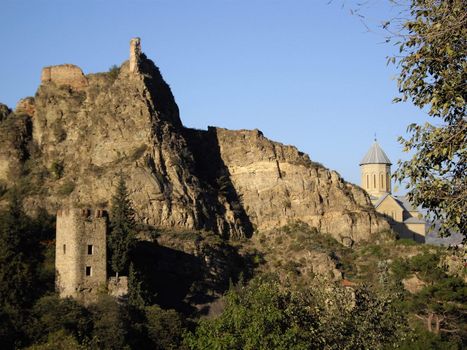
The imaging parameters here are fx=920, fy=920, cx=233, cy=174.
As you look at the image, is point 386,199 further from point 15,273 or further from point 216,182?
point 15,273

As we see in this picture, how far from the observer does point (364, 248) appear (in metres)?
72.4

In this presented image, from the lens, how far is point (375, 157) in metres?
97.3

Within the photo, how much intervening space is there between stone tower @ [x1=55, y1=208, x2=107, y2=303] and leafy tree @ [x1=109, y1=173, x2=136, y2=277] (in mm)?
1065

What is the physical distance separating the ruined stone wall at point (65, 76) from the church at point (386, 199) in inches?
1232

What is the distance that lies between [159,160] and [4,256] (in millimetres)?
20820

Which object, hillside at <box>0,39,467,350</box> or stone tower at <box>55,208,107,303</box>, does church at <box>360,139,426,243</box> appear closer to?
hillside at <box>0,39,467,350</box>

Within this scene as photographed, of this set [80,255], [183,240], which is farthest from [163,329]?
[183,240]

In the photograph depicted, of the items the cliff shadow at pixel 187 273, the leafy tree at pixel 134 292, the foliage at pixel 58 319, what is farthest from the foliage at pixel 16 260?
the cliff shadow at pixel 187 273

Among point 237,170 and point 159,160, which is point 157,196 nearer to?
point 159,160

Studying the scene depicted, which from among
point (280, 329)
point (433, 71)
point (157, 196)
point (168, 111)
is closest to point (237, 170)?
point (168, 111)

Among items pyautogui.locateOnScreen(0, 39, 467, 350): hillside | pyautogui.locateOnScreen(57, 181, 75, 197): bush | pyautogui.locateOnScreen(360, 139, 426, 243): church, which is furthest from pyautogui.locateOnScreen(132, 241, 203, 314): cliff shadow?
pyautogui.locateOnScreen(360, 139, 426, 243): church

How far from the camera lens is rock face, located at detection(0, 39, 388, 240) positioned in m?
65.8

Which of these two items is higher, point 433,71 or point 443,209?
point 433,71

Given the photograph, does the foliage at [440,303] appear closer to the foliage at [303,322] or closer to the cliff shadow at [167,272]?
the foliage at [303,322]
